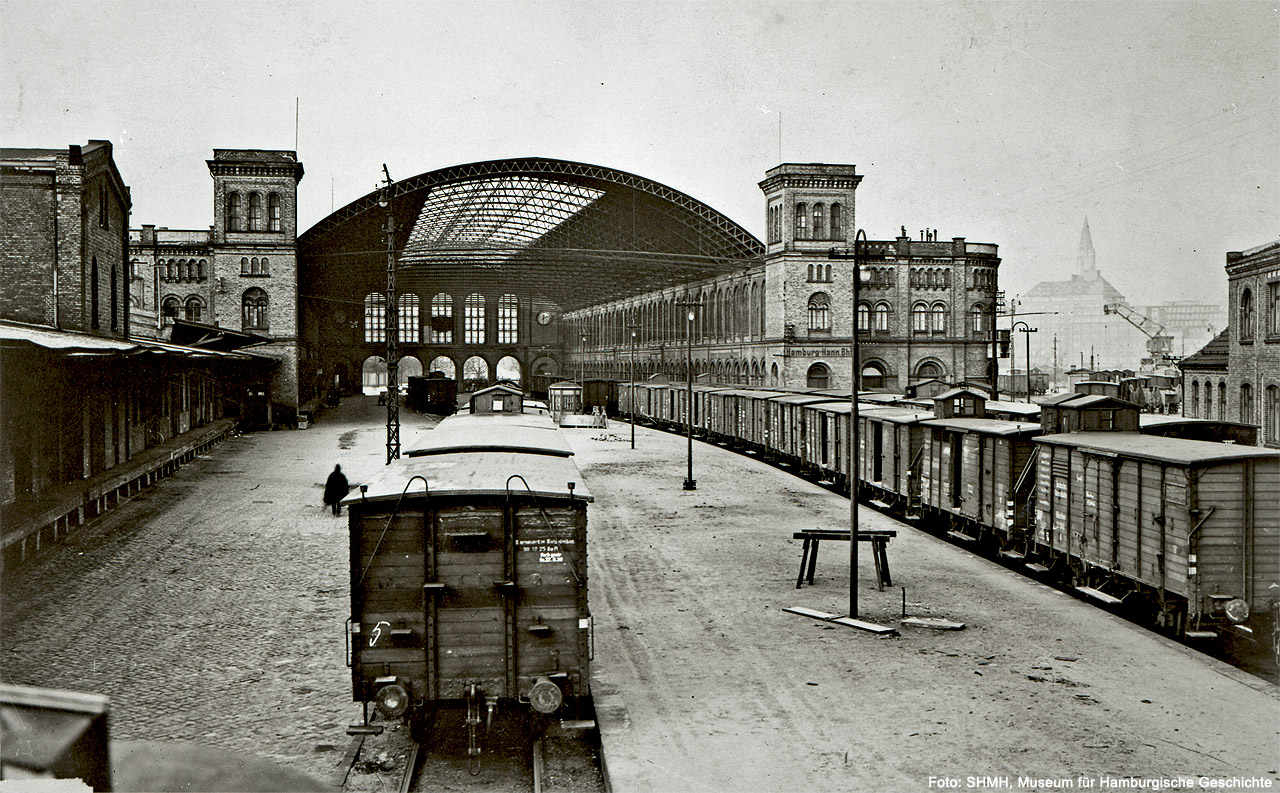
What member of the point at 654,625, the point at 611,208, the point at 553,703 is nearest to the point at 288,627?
the point at 654,625

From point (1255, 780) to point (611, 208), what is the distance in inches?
2179

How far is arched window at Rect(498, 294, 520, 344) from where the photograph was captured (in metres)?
100

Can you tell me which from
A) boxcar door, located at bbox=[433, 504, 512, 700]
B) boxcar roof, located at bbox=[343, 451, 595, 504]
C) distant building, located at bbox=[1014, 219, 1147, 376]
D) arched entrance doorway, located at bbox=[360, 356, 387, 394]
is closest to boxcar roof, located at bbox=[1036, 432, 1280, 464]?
boxcar roof, located at bbox=[343, 451, 595, 504]

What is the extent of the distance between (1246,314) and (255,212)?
50.2 m

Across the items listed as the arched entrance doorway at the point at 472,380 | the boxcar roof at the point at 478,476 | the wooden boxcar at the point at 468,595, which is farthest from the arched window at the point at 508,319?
the wooden boxcar at the point at 468,595

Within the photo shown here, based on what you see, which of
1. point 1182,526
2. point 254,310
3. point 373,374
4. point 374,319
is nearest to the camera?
point 1182,526

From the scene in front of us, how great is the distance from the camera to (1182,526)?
11992 mm

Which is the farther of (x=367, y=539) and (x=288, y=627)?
(x=288, y=627)

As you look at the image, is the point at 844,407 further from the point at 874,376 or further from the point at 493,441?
the point at 874,376

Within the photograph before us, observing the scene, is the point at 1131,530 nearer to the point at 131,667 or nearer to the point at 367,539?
the point at 367,539

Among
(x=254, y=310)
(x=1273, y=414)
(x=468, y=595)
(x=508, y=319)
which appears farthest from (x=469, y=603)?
(x=508, y=319)

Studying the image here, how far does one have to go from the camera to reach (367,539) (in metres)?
8.54

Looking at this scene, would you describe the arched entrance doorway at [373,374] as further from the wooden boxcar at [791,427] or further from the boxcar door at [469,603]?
the boxcar door at [469,603]

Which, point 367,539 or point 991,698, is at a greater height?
point 367,539
